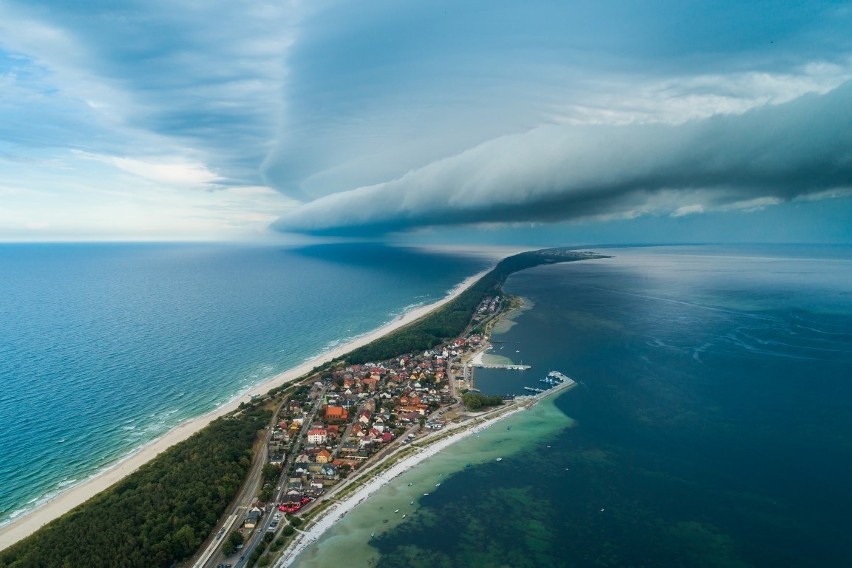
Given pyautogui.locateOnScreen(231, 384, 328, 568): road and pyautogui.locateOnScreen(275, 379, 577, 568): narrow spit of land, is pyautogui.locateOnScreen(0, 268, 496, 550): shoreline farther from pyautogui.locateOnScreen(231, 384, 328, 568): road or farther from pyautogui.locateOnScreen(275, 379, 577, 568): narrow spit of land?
pyautogui.locateOnScreen(275, 379, 577, 568): narrow spit of land

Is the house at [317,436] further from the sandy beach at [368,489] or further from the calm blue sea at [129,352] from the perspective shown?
the calm blue sea at [129,352]

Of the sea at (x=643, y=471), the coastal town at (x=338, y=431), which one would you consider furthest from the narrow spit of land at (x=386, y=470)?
the sea at (x=643, y=471)

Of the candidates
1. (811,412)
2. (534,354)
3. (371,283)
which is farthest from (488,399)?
(371,283)

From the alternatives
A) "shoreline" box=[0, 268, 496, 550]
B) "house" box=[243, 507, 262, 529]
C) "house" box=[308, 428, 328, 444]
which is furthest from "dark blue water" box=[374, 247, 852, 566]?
"shoreline" box=[0, 268, 496, 550]

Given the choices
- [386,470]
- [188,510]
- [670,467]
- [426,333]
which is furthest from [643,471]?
[426,333]

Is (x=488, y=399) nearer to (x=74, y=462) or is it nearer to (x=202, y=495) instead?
(x=202, y=495)

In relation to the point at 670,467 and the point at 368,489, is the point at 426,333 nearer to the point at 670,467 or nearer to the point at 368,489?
the point at 368,489
